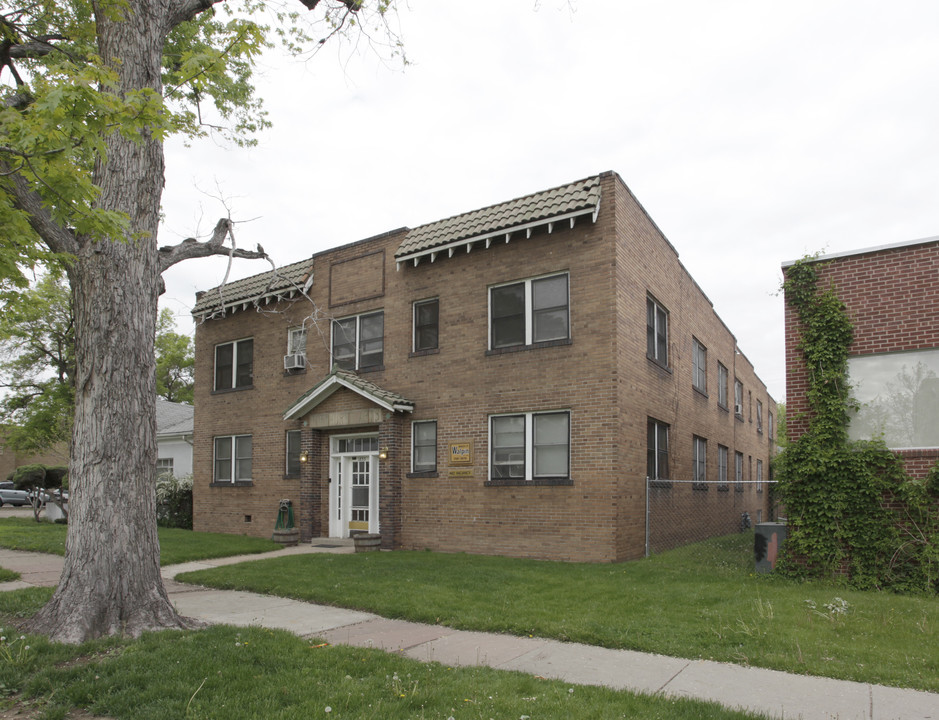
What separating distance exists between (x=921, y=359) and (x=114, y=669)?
443 inches

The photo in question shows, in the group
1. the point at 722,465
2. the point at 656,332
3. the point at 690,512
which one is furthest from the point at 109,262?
the point at 722,465

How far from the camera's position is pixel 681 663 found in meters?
6.65

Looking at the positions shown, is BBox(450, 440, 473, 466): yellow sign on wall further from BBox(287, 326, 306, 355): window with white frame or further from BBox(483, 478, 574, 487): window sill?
BBox(287, 326, 306, 355): window with white frame

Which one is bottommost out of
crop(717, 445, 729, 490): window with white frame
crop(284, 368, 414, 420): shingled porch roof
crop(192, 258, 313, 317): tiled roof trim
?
crop(717, 445, 729, 490): window with white frame

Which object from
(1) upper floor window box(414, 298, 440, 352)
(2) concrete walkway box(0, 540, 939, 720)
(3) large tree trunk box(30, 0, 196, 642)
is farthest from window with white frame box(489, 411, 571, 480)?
(3) large tree trunk box(30, 0, 196, 642)

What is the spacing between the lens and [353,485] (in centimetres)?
1792

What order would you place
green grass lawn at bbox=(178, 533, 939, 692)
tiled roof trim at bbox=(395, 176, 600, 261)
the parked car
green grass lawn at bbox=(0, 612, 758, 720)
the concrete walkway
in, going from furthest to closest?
the parked car
tiled roof trim at bbox=(395, 176, 600, 261)
green grass lawn at bbox=(178, 533, 939, 692)
the concrete walkway
green grass lawn at bbox=(0, 612, 758, 720)

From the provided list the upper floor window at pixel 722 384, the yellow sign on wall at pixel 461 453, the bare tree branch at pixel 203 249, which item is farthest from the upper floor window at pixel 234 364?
the upper floor window at pixel 722 384

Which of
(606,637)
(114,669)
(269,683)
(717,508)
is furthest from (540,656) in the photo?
(717,508)

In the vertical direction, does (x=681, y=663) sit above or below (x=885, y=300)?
below

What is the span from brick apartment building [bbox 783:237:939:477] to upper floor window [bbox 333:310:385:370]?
387 inches

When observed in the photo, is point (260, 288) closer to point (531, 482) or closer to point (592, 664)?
point (531, 482)

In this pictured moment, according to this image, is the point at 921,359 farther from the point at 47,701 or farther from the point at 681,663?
the point at 47,701

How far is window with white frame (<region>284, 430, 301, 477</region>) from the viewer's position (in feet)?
63.1
